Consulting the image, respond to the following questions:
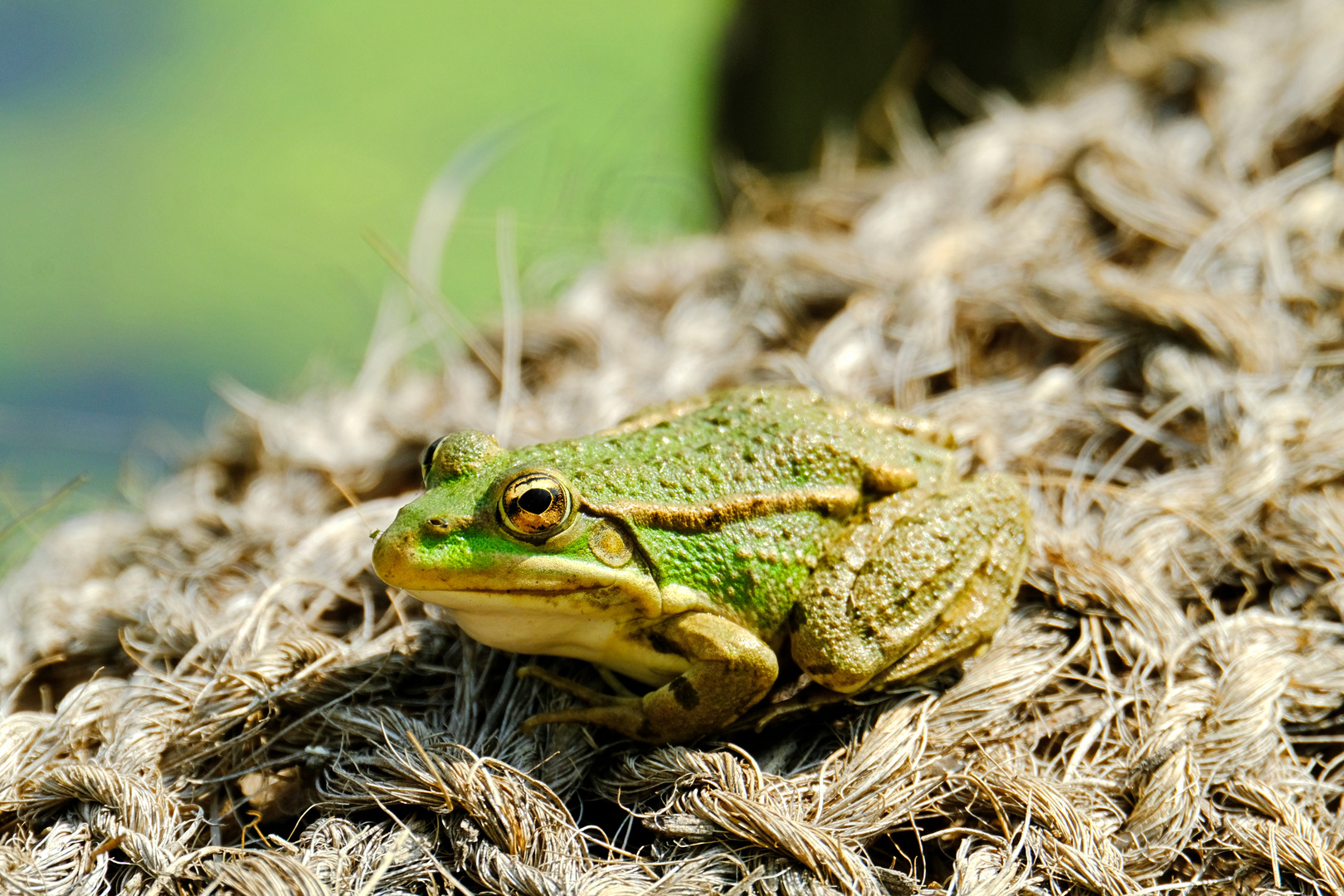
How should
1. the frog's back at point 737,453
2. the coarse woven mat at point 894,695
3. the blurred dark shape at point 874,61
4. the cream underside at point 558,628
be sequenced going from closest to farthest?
the coarse woven mat at point 894,695 < the cream underside at point 558,628 < the frog's back at point 737,453 < the blurred dark shape at point 874,61

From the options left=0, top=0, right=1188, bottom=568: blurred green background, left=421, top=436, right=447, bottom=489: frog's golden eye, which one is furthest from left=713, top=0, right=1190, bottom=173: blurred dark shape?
left=421, top=436, right=447, bottom=489: frog's golden eye

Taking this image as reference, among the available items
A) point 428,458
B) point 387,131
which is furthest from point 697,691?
point 387,131

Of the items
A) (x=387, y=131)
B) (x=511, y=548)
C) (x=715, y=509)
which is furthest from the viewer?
(x=387, y=131)

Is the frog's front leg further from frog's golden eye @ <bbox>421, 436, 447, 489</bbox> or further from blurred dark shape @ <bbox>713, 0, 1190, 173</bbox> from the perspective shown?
blurred dark shape @ <bbox>713, 0, 1190, 173</bbox>

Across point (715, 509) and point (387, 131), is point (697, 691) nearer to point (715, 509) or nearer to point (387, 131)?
point (715, 509)

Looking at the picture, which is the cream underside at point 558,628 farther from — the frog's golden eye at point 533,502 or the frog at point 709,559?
the frog's golden eye at point 533,502

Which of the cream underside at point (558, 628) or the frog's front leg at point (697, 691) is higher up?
the cream underside at point (558, 628)

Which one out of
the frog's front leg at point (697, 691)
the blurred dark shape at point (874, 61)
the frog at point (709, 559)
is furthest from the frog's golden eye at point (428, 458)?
the blurred dark shape at point (874, 61)
